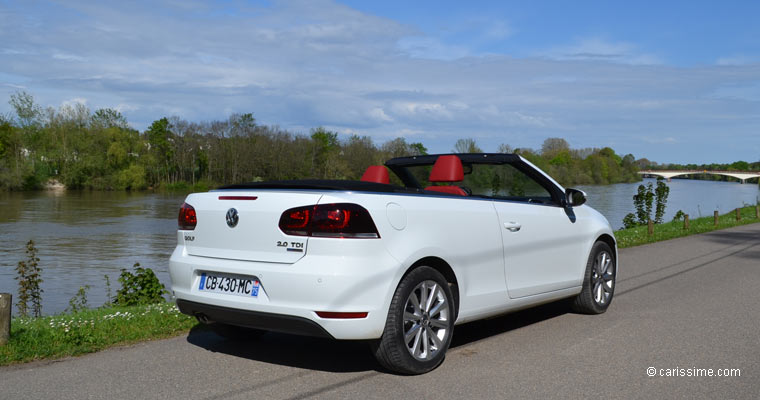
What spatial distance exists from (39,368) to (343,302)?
225cm

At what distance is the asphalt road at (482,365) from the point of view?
13.3 ft

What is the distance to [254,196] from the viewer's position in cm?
441

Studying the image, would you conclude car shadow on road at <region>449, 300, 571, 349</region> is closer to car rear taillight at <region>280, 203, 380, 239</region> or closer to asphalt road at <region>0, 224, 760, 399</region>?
asphalt road at <region>0, 224, 760, 399</region>

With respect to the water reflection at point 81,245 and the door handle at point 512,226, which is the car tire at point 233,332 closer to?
the door handle at point 512,226

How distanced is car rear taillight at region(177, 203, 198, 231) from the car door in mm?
2249

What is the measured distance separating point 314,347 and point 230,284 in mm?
1221

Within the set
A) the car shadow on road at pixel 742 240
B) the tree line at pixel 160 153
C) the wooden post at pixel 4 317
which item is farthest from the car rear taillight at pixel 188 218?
the tree line at pixel 160 153

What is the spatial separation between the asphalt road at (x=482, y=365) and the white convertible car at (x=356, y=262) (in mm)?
302

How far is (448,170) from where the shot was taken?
5719 mm

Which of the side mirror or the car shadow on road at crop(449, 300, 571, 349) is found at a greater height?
the side mirror

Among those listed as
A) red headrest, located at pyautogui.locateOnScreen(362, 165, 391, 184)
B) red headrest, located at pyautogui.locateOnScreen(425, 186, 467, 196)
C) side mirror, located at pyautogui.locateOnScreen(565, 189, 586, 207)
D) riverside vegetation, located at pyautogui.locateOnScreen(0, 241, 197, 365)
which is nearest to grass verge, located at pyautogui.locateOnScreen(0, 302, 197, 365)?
riverside vegetation, located at pyautogui.locateOnScreen(0, 241, 197, 365)

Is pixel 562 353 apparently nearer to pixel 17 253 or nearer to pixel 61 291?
pixel 61 291

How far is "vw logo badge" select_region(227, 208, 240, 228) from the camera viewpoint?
4.42 m

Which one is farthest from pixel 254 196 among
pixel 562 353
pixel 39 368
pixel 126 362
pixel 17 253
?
pixel 17 253
